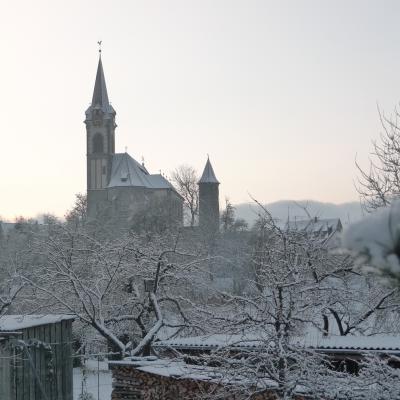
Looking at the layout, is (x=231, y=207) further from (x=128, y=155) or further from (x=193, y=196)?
(x=128, y=155)

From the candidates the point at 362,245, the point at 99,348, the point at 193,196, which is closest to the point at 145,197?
the point at 193,196

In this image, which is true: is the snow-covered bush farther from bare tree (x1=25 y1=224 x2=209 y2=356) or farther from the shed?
bare tree (x1=25 y1=224 x2=209 y2=356)

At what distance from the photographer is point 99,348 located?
25578 millimetres

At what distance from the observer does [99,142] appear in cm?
7012

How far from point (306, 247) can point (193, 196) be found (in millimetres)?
58690

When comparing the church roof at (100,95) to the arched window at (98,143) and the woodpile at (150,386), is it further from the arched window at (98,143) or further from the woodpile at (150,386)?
the woodpile at (150,386)

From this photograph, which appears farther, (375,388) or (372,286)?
(372,286)

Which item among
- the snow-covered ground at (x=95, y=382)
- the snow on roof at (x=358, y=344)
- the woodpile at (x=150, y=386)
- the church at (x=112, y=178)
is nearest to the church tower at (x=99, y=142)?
the church at (x=112, y=178)

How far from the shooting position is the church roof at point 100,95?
70.7 m

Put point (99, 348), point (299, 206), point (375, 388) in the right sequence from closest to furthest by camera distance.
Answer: point (375, 388), point (299, 206), point (99, 348)

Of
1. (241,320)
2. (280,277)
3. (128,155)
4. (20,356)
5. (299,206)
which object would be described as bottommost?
(20,356)

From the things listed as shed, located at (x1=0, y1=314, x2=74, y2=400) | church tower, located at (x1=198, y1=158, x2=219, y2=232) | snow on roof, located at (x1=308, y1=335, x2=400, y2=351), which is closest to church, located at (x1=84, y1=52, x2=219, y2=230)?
church tower, located at (x1=198, y1=158, x2=219, y2=232)

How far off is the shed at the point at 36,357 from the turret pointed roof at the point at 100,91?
5887cm

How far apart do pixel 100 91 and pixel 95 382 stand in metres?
52.8
